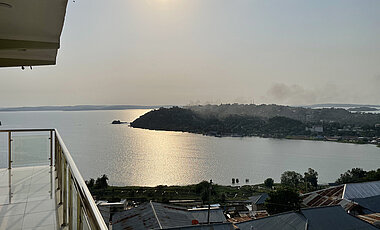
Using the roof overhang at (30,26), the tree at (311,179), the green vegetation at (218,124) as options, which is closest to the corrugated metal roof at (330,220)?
the roof overhang at (30,26)

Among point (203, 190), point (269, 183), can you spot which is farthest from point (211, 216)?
point (269, 183)

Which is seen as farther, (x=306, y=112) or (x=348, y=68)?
Answer: (x=306, y=112)

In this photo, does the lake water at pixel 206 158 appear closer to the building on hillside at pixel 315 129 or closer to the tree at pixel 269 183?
the tree at pixel 269 183

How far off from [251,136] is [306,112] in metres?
21.8

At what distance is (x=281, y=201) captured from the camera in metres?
16.9

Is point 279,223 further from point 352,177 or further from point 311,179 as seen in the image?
point 352,177

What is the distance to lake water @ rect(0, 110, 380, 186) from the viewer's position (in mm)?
35981

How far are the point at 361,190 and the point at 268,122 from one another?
2361 inches

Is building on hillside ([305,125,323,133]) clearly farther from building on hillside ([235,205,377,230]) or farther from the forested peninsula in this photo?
building on hillside ([235,205,377,230])

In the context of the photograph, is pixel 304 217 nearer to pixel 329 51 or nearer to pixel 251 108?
pixel 329 51

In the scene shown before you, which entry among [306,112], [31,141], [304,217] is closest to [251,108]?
[306,112]

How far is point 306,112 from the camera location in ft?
265

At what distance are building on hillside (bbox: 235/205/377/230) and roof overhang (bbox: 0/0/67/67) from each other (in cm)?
880

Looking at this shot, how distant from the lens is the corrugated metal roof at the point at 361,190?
15.7 meters
